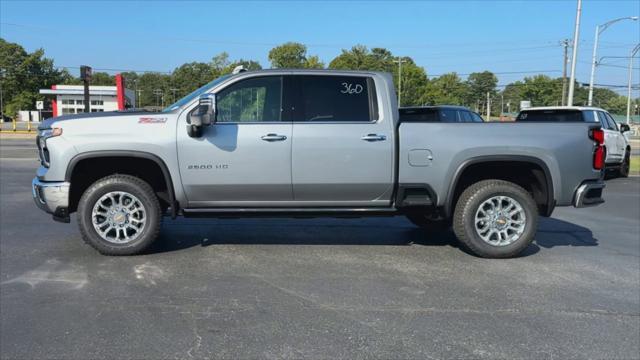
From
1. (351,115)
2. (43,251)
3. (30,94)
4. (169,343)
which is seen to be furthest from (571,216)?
(30,94)

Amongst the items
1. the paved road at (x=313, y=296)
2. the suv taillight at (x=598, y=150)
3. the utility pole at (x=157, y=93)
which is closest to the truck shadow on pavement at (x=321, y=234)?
the paved road at (x=313, y=296)

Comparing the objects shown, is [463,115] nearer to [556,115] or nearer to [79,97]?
[556,115]

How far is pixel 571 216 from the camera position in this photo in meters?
8.51

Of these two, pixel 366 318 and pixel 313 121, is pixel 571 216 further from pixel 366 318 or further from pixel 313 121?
pixel 366 318

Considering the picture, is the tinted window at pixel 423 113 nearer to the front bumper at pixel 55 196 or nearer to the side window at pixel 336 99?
the side window at pixel 336 99

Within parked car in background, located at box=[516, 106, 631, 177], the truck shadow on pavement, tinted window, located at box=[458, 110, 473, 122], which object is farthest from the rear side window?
the truck shadow on pavement

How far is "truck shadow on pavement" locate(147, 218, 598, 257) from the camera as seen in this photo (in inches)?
249

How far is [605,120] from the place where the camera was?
14.1 metres

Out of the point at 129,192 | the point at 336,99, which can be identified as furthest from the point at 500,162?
the point at 129,192

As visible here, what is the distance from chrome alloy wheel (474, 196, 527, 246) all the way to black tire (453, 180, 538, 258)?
0.16ft

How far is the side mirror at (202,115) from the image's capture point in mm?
5194

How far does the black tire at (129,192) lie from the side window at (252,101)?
1.13 meters

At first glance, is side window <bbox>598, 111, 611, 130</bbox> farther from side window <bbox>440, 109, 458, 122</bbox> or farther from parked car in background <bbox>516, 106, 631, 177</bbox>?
side window <bbox>440, 109, 458, 122</bbox>

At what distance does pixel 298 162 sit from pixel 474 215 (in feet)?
6.68
